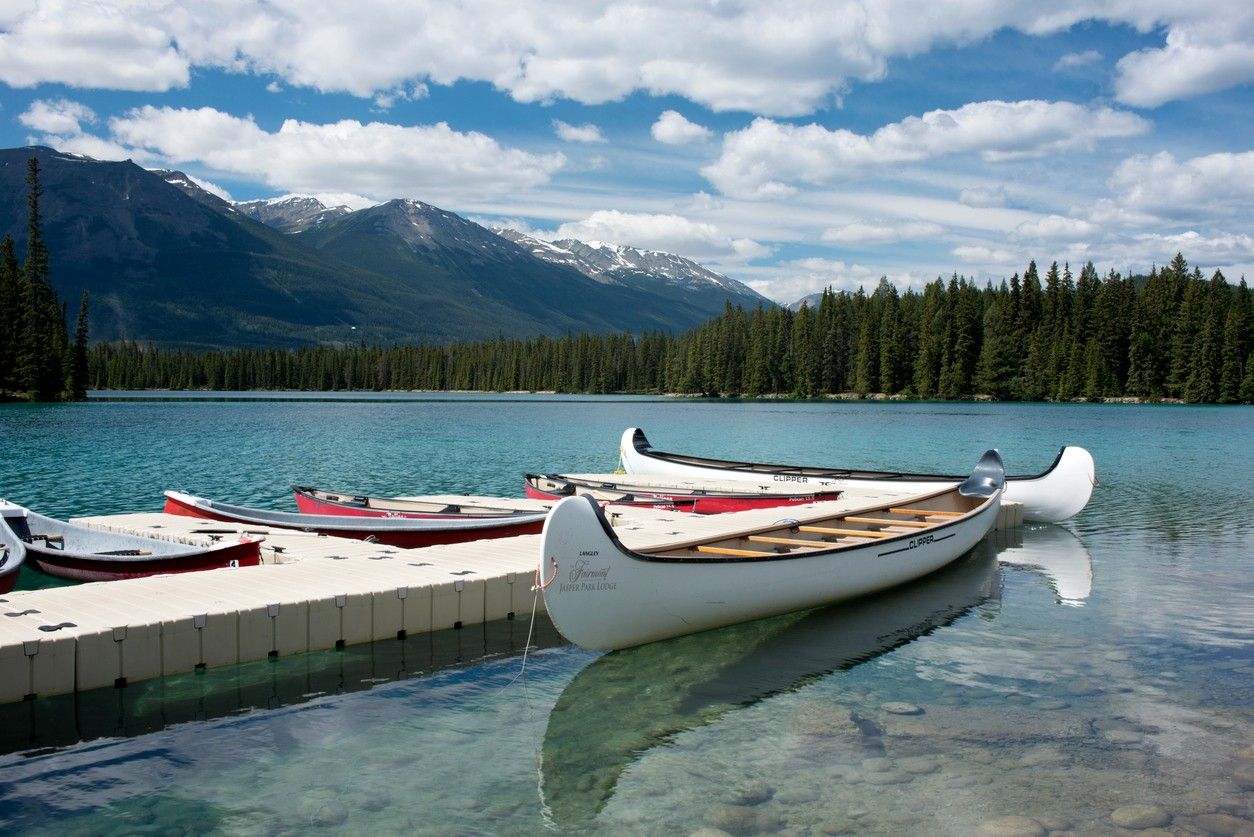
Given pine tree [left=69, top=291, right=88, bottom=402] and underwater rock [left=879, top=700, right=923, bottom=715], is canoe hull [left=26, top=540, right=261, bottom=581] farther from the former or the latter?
pine tree [left=69, top=291, right=88, bottom=402]

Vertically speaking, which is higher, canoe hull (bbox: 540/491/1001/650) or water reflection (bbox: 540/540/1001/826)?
canoe hull (bbox: 540/491/1001/650)

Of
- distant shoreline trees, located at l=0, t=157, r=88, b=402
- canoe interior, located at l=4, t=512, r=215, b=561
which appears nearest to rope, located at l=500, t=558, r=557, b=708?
canoe interior, located at l=4, t=512, r=215, b=561

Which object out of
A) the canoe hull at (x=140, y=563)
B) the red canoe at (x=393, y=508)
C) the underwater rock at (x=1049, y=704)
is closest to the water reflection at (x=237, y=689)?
the canoe hull at (x=140, y=563)

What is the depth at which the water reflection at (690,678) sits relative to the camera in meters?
9.06

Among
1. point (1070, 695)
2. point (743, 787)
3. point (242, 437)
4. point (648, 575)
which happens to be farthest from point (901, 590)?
point (242, 437)

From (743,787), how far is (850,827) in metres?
1.10

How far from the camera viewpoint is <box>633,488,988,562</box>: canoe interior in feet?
44.2

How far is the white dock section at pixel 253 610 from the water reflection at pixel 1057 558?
7931 millimetres

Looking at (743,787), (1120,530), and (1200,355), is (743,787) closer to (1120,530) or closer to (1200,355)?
(1120,530)

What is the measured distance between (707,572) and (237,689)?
18.4 ft

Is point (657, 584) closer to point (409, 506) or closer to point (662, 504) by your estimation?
point (409, 506)

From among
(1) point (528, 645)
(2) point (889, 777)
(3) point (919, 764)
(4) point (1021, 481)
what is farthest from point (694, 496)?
(2) point (889, 777)

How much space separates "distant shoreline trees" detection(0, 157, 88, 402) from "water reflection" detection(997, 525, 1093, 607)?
343ft

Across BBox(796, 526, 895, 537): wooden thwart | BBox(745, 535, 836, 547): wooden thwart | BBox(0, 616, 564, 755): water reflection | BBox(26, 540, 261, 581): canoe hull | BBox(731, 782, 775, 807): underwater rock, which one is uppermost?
BBox(745, 535, 836, 547): wooden thwart
